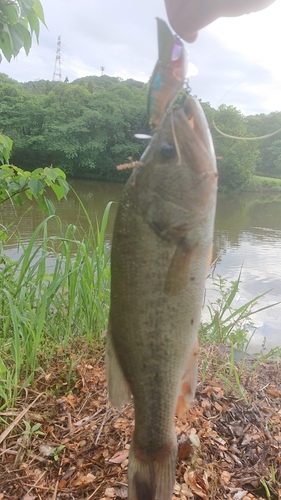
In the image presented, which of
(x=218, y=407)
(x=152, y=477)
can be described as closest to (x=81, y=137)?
(x=218, y=407)

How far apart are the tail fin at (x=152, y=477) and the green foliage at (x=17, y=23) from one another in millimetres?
2940

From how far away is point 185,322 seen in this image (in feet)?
4.57

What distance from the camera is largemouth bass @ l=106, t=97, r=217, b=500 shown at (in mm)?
1343

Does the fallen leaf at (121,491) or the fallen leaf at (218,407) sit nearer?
the fallen leaf at (121,491)

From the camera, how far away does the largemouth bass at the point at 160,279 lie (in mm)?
1343

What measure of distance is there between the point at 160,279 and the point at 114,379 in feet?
1.49

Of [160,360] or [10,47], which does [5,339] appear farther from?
[10,47]

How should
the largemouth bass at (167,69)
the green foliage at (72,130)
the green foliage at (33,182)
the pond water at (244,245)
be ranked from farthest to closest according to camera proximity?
the green foliage at (72,130) < the pond water at (244,245) < the green foliage at (33,182) < the largemouth bass at (167,69)

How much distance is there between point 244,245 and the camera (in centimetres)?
1474

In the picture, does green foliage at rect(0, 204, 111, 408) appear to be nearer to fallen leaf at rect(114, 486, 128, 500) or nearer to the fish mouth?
fallen leaf at rect(114, 486, 128, 500)

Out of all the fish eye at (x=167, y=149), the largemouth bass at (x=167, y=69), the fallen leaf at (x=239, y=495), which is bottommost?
the fallen leaf at (x=239, y=495)

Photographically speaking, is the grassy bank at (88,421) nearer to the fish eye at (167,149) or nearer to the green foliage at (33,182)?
the green foliage at (33,182)

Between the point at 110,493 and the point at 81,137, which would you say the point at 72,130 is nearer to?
the point at 81,137

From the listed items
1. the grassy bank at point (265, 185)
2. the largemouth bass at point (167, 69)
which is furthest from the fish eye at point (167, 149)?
the grassy bank at point (265, 185)
